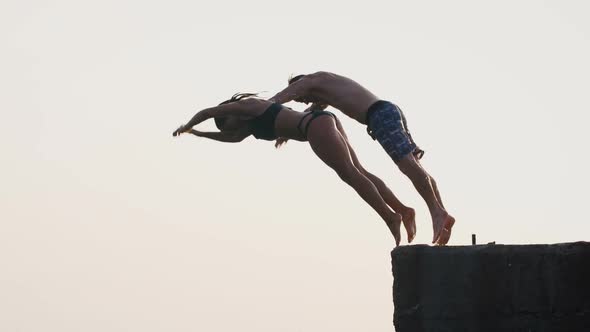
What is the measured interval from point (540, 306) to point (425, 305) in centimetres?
96

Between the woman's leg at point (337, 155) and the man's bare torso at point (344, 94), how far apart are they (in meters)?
0.41

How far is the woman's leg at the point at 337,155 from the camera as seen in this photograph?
1000 cm

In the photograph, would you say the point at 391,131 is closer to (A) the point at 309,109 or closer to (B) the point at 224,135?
(A) the point at 309,109

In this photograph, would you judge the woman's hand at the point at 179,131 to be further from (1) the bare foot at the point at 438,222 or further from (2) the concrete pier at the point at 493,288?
(2) the concrete pier at the point at 493,288

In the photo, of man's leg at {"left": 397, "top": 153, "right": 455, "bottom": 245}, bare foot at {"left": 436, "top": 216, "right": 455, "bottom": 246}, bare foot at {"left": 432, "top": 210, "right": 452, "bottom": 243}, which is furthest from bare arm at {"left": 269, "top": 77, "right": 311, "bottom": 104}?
bare foot at {"left": 436, "top": 216, "right": 455, "bottom": 246}

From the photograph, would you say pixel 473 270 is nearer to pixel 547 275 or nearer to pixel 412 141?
pixel 547 275

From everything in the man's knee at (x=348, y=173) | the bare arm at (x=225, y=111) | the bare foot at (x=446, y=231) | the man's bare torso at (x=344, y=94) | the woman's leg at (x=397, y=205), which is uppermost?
the man's bare torso at (x=344, y=94)

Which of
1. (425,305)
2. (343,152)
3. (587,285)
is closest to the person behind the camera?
(587,285)

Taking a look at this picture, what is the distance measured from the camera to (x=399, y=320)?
8711mm

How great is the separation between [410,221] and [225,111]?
87.6 inches

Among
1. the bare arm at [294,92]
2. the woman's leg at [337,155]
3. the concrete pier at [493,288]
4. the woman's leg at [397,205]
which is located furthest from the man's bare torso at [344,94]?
the concrete pier at [493,288]

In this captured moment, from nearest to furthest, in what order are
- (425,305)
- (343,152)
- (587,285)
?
(587,285) → (425,305) → (343,152)

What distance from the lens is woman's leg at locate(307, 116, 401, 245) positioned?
32.8 feet

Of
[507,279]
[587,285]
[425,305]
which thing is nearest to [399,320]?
[425,305]
